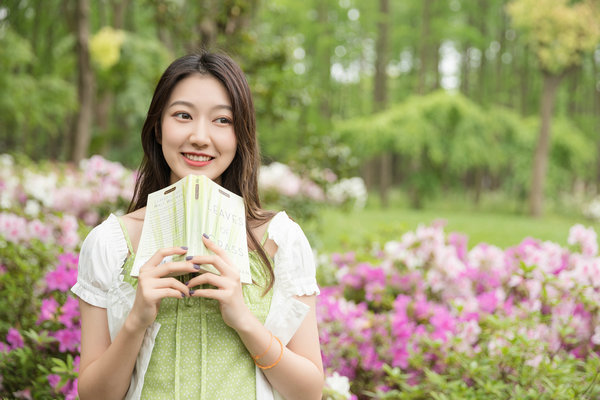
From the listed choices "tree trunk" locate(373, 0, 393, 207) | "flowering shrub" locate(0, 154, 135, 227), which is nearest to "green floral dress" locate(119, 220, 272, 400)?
"flowering shrub" locate(0, 154, 135, 227)

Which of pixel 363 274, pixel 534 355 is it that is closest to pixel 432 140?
pixel 363 274

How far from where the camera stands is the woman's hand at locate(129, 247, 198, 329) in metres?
1.11

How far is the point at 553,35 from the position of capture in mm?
11258

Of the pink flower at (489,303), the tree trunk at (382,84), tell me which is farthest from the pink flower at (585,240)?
the tree trunk at (382,84)

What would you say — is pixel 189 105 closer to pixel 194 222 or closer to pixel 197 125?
pixel 197 125

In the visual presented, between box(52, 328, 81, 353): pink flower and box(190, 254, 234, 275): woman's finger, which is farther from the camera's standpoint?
box(52, 328, 81, 353): pink flower

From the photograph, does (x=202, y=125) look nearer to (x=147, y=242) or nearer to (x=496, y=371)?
(x=147, y=242)

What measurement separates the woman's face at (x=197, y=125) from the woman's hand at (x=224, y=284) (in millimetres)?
294

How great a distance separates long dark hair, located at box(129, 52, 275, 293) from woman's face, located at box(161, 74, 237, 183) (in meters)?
0.02

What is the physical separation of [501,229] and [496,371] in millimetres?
6679

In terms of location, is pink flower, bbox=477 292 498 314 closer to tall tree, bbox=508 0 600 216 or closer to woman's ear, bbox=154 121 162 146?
woman's ear, bbox=154 121 162 146

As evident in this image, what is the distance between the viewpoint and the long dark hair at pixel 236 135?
1.39m

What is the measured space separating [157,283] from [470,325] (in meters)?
1.61

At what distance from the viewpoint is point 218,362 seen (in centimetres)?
129
